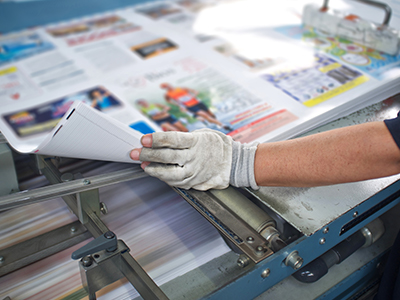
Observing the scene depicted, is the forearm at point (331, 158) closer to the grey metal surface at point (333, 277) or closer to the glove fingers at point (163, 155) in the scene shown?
the glove fingers at point (163, 155)

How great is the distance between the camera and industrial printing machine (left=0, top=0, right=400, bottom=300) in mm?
839

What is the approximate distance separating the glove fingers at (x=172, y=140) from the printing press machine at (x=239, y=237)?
0.13 m

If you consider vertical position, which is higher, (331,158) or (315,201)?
(331,158)

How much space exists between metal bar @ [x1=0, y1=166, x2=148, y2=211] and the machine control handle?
152mm

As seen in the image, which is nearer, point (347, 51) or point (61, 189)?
point (61, 189)

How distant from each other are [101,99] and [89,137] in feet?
1.57

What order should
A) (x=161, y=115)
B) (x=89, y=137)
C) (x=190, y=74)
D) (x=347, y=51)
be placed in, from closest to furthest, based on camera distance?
(x=89, y=137), (x=161, y=115), (x=190, y=74), (x=347, y=51)

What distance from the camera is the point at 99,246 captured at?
0.82 m

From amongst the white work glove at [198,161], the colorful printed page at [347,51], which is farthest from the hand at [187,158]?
the colorful printed page at [347,51]

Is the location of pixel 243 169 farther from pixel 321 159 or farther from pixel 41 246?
pixel 41 246

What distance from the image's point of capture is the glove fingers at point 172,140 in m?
0.93

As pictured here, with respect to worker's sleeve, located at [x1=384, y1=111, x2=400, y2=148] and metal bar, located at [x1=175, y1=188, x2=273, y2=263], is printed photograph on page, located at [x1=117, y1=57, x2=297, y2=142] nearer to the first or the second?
metal bar, located at [x1=175, y1=188, x2=273, y2=263]

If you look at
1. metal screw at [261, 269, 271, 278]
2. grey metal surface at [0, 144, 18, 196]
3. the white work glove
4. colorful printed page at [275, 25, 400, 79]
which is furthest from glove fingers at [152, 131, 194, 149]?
colorful printed page at [275, 25, 400, 79]

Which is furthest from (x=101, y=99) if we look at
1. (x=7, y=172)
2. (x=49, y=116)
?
(x=7, y=172)
